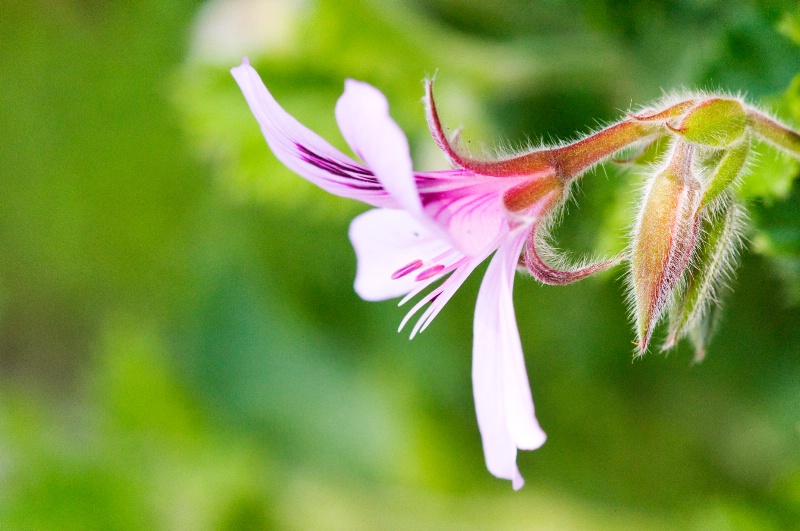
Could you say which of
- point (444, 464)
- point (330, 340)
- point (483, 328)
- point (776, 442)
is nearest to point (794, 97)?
point (483, 328)

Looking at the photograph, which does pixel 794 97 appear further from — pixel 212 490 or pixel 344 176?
pixel 212 490

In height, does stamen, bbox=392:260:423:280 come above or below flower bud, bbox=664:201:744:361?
above

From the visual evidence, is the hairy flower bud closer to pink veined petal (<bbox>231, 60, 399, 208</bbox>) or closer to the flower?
the flower

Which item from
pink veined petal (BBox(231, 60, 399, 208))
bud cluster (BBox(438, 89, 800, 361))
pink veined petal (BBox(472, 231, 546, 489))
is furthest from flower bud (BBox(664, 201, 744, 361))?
pink veined petal (BBox(231, 60, 399, 208))

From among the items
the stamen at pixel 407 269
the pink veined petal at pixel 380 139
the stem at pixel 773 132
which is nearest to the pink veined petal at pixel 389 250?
the stamen at pixel 407 269

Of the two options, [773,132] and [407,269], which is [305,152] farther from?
[773,132]

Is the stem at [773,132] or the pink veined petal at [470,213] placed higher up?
the stem at [773,132]

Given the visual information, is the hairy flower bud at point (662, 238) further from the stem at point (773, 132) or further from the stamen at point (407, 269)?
the stamen at point (407, 269)
